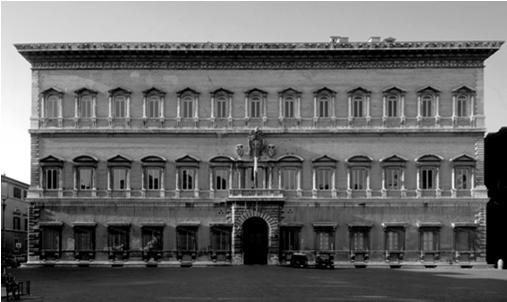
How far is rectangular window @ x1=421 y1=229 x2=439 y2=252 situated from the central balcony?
1101 centimetres

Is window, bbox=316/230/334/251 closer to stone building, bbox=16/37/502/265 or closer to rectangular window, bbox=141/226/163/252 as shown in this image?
stone building, bbox=16/37/502/265

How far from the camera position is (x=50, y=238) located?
5603 cm

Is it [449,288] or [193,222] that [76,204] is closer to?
[193,222]

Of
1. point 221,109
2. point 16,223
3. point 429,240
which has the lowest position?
point 16,223

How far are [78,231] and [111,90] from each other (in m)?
11.1

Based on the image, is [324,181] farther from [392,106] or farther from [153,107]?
[153,107]

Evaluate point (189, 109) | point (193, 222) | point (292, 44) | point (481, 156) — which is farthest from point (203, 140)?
point (481, 156)

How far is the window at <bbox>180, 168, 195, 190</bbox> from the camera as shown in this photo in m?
56.2

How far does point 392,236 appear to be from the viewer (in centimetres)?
5569

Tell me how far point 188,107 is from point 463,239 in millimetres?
23058

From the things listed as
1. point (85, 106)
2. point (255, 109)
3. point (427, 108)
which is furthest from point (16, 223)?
point (427, 108)

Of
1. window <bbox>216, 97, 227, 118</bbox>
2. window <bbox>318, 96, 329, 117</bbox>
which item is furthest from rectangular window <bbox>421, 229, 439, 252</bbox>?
window <bbox>216, 97, 227, 118</bbox>

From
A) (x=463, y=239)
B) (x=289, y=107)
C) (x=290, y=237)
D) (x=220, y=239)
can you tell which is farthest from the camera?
(x=289, y=107)

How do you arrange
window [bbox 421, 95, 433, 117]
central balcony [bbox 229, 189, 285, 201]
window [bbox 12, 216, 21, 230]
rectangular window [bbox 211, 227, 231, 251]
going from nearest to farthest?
central balcony [bbox 229, 189, 285, 201]
rectangular window [bbox 211, 227, 231, 251]
window [bbox 421, 95, 433, 117]
window [bbox 12, 216, 21, 230]
